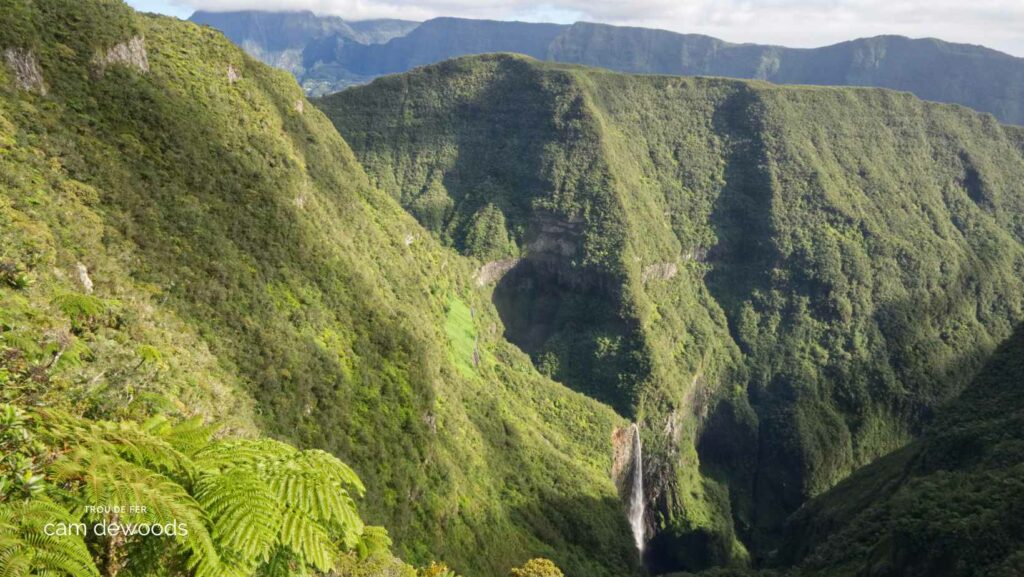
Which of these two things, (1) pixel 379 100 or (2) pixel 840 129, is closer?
(1) pixel 379 100

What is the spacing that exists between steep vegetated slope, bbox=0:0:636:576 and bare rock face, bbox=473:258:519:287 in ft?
113

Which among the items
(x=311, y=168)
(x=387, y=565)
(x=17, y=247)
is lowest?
(x=387, y=565)

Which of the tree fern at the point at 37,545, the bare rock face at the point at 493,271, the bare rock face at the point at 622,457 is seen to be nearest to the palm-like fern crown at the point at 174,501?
the tree fern at the point at 37,545

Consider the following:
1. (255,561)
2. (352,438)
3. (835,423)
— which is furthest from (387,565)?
(835,423)

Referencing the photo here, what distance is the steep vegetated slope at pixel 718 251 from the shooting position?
4188 inches

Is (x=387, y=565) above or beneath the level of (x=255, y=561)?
beneath

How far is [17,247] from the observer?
19.6 m

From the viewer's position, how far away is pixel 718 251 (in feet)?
437

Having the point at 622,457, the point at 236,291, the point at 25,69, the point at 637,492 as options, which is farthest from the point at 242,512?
the point at 637,492

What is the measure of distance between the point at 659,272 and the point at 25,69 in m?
103

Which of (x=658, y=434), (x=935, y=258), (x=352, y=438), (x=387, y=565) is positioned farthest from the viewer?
(x=935, y=258)

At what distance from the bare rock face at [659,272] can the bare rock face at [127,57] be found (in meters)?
87.7

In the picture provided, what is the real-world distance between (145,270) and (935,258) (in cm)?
15070

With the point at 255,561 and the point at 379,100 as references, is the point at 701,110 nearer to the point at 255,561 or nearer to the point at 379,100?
the point at 379,100
